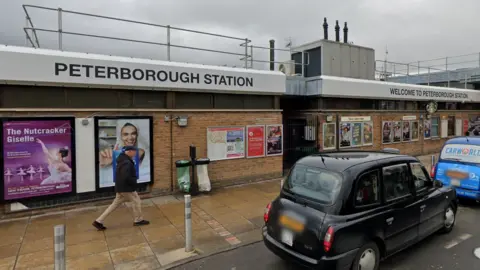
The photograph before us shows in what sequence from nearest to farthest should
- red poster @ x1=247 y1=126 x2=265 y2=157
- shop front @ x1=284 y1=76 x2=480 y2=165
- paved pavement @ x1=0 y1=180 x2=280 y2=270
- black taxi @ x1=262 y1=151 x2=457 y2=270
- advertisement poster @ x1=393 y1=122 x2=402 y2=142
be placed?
black taxi @ x1=262 y1=151 x2=457 y2=270 → paved pavement @ x1=0 y1=180 x2=280 y2=270 → red poster @ x1=247 y1=126 x2=265 y2=157 → shop front @ x1=284 y1=76 x2=480 y2=165 → advertisement poster @ x1=393 y1=122 x2=402 y2=142

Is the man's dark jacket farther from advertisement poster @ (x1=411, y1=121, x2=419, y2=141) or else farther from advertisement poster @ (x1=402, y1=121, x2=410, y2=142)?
advertisement poster @ (x1=411, y1=121, x2=419, y2=141)

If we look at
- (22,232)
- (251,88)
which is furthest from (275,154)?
(22,232)

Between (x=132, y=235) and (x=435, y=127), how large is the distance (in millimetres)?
18297

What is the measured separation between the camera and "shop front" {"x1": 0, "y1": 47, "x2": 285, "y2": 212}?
7102mm

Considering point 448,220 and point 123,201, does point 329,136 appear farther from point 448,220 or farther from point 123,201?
point 123,201

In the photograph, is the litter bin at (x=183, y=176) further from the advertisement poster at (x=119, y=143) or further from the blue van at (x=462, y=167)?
the blue van at (x=462, y=167)

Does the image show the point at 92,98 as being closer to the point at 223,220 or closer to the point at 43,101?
the point at 43,101

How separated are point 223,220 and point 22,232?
410cm

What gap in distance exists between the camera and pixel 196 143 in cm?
952

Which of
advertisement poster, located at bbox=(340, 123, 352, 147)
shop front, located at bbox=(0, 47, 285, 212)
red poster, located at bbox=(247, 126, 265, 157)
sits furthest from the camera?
advertisement poster, located at bbox=(340, 123, 352, 147)

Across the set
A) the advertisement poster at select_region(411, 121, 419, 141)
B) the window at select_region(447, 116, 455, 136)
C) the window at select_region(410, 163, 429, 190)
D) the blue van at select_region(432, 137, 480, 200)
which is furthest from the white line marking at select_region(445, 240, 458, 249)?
the window at select_region(447, 116, 455, 136)

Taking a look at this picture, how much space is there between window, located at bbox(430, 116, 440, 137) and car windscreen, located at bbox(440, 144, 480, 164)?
10.6 m

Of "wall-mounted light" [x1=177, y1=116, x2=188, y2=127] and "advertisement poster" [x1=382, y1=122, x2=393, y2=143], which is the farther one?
"advertisement poster" [x1=382, y1=122, x2=393, y2=143]

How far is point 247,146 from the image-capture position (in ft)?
34.5
